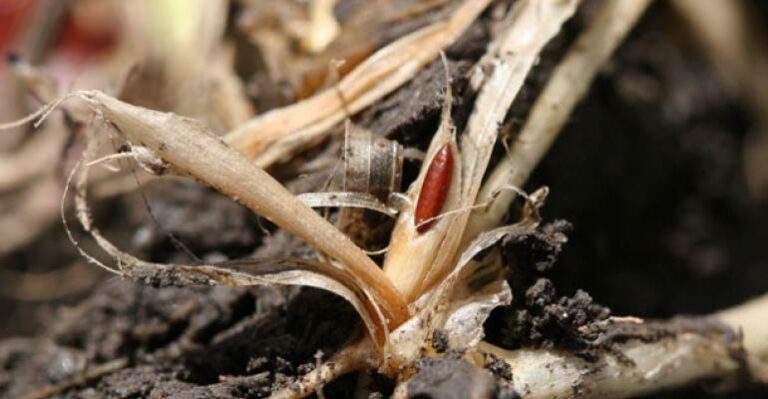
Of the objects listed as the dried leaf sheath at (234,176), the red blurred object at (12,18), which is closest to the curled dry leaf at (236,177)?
the dried leaf sheath at (234,176)

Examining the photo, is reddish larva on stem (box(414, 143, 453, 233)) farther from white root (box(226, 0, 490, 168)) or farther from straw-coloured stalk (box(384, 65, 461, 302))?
white root (box(226, 0, 490, 168))

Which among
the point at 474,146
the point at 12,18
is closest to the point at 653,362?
the point at 474,146

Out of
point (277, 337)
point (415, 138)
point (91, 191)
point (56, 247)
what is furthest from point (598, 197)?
point (56, 247)

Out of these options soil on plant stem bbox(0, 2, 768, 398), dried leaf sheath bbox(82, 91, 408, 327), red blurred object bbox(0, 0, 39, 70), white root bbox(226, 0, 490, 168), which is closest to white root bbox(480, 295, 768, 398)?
soil on plant stem bbox(0, 2, 768, 398)

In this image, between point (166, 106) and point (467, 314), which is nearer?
point (467, 314)

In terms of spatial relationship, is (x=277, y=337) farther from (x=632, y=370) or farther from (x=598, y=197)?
(x=598, y=197)

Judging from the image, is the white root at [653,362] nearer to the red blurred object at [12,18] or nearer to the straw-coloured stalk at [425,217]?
the straw-coloured stalk at [425,217]

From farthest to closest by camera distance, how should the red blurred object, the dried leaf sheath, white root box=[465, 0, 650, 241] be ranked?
the red blurred object < white root box=[465, 0, 650, 241] < the dried leaf sheath
